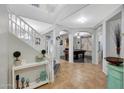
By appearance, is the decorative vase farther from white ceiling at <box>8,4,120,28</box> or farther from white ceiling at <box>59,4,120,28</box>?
white ceiling at <box>59,4,120,28</box>

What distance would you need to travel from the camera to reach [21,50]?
321cm

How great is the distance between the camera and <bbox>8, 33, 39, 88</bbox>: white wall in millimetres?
2945

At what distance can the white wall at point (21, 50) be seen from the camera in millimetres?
2945

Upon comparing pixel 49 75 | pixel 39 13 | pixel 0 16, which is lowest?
pixel 49 75

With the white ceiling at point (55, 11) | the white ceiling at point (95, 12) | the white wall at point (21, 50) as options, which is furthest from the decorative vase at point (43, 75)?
the white ceiling at point (95, 12)

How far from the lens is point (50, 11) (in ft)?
16.1

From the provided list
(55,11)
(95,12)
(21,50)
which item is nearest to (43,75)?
(21,50)

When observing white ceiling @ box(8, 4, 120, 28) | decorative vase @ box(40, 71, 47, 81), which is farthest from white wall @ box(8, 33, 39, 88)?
white ceiling @ box(8, 4, 120, 28)

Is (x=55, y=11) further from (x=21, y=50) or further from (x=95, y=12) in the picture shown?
(x=21, y=50)

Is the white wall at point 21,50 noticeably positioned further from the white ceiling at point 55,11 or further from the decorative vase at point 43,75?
the white ceiling at point 55,11

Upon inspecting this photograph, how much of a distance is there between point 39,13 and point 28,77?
101 inches

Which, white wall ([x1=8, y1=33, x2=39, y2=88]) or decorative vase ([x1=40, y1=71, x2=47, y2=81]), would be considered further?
decorative vase ([x1=40, y1=71, x2=47, y2=81])

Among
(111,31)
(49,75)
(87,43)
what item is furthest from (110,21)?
(87,43)
